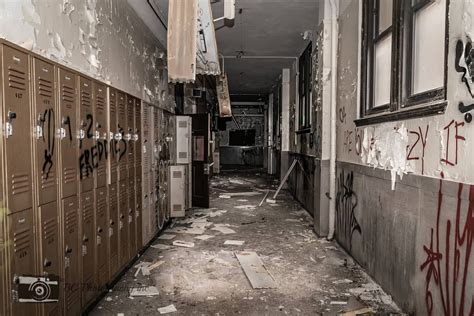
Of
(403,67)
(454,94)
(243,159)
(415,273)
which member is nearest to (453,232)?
(415,273)

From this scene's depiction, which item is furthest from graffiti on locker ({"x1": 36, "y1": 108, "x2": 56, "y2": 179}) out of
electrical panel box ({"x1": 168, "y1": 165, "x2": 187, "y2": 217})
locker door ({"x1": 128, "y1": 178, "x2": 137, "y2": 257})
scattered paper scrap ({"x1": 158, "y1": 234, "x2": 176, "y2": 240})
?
electrical panel box ({"x1": 168, "y1": 165, "x2": 187, "y2": 217})

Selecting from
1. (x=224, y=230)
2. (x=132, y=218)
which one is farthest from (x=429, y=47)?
(x=224, y=230)

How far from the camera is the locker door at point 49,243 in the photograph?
84.8 inches

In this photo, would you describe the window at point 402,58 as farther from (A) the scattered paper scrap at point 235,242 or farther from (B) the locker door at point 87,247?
(B) the locker door at point 87,247

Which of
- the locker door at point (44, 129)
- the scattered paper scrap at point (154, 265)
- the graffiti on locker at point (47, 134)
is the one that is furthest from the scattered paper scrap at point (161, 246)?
the graffiti on locker at point (47, 134)

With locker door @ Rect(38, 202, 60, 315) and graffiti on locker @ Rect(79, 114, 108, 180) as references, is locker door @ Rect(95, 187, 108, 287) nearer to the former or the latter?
graffiti on locker @ Rect(79, 114, 108, 180)

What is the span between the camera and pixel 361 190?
380 centimetres

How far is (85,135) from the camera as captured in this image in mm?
2758

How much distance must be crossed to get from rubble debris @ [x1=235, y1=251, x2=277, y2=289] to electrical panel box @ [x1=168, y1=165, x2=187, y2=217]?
2038 millimetres

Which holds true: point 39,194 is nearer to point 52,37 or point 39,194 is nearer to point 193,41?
point 52,37

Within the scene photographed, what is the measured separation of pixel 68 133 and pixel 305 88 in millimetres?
5983

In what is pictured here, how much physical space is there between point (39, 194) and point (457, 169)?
2443 millimetres

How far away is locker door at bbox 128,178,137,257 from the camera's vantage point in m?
3.90

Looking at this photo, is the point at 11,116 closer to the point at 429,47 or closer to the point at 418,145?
the point at 418,145
